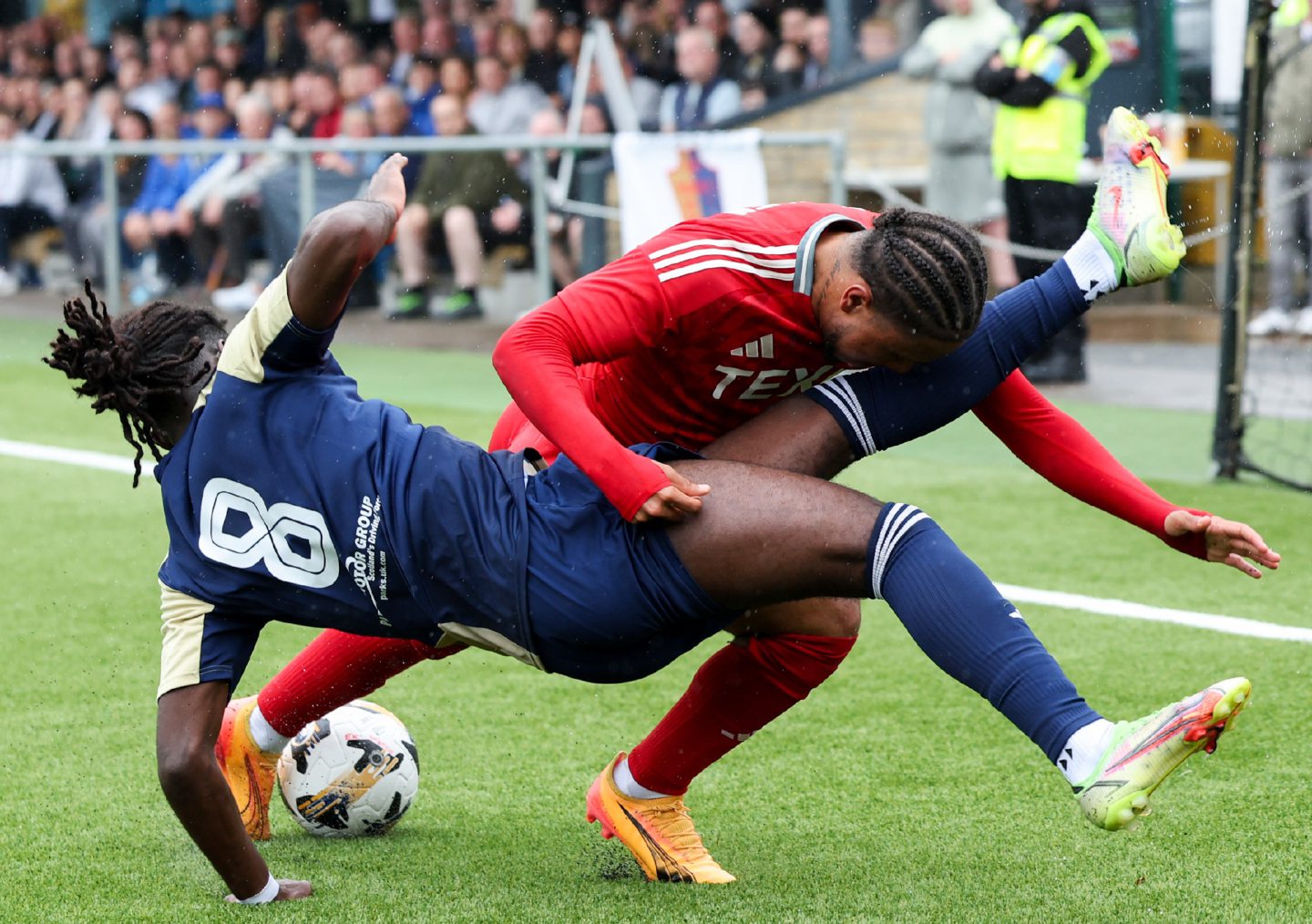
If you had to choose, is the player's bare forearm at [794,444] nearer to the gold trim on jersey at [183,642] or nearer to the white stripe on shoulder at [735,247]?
the white stripe on shoulder at [735,247]

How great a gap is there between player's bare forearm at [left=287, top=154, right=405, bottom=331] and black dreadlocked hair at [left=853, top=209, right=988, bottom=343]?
2.85 ft

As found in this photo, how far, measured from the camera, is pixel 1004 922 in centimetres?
325

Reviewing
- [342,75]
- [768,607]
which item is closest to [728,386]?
[768,607]

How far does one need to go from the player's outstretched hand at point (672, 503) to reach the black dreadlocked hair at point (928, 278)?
1.55 ft

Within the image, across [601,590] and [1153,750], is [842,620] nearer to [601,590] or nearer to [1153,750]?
[601,590]

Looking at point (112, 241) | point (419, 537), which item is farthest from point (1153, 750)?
point (112, 241)

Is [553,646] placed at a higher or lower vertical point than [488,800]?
higher

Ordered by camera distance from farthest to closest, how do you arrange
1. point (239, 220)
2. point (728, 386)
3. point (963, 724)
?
point (239, 220) → point (963, 724) → point (728, 386)

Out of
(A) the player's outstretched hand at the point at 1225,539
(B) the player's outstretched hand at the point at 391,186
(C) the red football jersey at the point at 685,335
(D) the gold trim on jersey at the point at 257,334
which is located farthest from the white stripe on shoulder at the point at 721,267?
(A) the player's outstretched hand at the point at 1225,539

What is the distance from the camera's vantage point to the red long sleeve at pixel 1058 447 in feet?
11.5

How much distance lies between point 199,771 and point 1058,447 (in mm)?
1749

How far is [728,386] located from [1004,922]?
3.67 ft

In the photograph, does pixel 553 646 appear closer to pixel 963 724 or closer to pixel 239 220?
pixel 963 724

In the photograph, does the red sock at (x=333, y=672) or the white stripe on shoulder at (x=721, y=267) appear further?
the red sock at (x=333, y=672)
